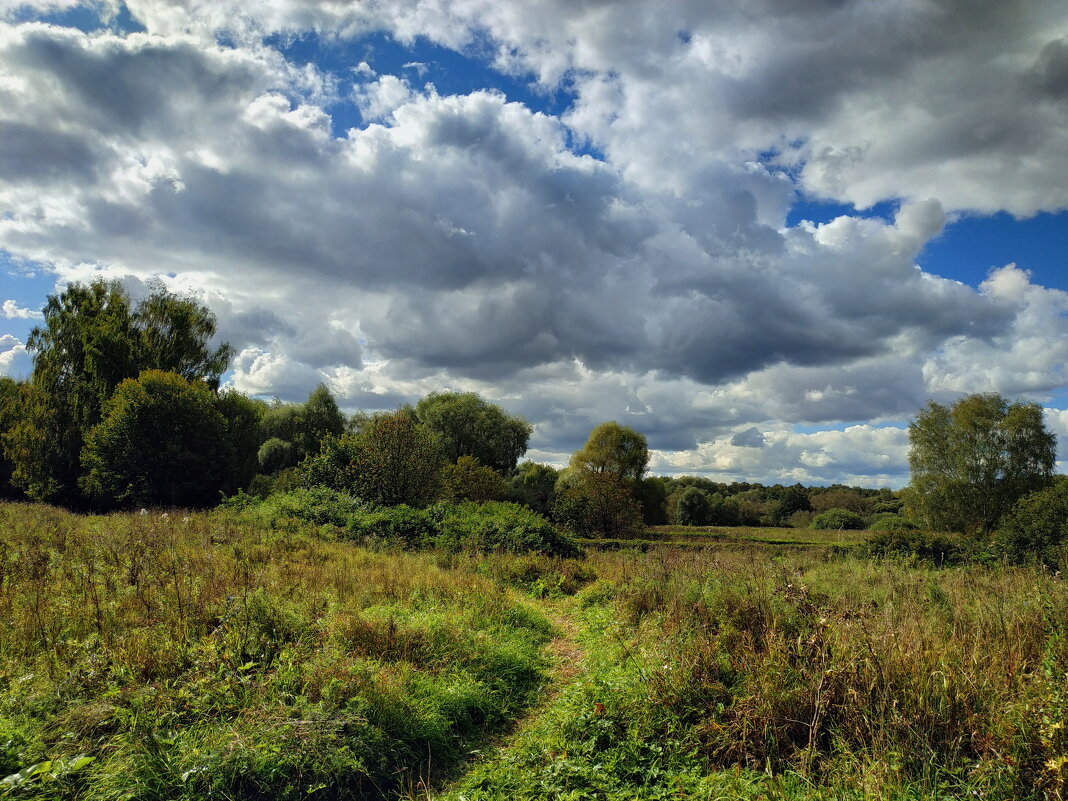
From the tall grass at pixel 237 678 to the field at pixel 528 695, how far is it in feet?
0.08

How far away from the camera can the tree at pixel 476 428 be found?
5359cm

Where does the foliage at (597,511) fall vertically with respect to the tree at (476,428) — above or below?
below

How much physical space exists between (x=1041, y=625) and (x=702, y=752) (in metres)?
3.69

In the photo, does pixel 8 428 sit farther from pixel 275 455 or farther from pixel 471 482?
pixel 471 482

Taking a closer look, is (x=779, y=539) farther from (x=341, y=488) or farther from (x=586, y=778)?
(x=586, y=778)

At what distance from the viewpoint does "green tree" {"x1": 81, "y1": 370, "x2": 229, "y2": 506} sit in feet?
→ 87.5

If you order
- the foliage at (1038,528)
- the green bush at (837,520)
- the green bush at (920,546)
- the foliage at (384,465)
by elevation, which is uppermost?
the foliage at (384,465)

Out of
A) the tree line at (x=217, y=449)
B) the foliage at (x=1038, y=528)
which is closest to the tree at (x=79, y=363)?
the tree line at (x=217, y=449)

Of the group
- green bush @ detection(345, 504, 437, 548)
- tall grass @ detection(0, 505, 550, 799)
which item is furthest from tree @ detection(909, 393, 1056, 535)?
tall grass @ detection(0, 505, 550, 799)

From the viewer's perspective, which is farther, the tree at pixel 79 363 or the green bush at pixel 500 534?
the tree at pixel 79 363

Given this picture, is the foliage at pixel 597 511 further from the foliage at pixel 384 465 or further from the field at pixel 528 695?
the field at pixel 528 695

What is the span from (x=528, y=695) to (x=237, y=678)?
290 centimetres

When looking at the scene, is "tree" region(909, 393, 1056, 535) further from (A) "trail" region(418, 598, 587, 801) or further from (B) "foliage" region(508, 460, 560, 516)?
(A) "trail" region(418, 598, 587, 801)

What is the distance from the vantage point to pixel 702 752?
4.79m
